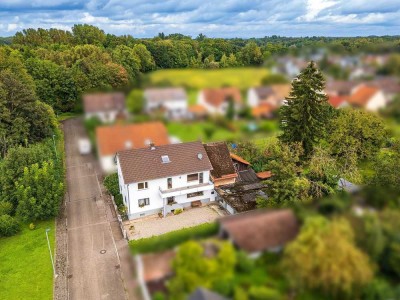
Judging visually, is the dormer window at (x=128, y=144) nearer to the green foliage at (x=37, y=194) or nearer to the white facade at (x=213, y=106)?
the white facade at (x=213, y=106)

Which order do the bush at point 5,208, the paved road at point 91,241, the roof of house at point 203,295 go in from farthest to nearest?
the bush at point 5,208, the paved road at point 91,241, the roof of house at point 203,295

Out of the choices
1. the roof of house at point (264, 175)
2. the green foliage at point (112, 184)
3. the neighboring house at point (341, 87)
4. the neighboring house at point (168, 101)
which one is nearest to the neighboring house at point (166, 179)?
the green foliage at point (112, 184)

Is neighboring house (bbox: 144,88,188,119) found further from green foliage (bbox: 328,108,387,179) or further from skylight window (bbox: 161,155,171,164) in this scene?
green foliage (bbox: 328,108,387,179)

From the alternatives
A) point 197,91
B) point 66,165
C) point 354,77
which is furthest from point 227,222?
point 66,165

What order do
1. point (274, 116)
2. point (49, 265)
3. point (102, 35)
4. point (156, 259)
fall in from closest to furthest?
point (156, 259)
point (274, 116)
point (49, 265)
point (102, 35)

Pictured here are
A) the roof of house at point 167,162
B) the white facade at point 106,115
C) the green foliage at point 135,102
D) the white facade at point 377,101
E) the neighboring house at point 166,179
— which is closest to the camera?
the white facade at point 377,101

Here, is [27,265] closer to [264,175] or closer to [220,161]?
[220,161]

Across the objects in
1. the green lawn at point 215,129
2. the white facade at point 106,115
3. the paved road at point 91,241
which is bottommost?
the paved road at point 91,241

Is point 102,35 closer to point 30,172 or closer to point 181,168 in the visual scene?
point 30,172
